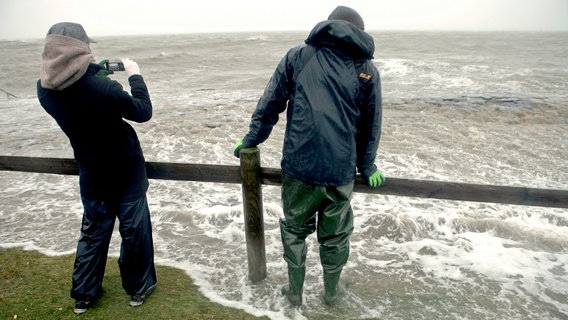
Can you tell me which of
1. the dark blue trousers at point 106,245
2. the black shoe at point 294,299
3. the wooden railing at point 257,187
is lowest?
the black shoe at point 294,299

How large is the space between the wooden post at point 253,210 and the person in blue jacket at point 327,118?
24 centimetres

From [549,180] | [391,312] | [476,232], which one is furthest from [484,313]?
[549,180]

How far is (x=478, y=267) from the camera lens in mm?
4465

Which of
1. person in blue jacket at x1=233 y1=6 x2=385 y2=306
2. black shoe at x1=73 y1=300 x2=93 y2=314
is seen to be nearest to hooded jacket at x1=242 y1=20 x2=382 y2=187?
person in blue jacket at x1=233 y1=6 x2=385 y2=306

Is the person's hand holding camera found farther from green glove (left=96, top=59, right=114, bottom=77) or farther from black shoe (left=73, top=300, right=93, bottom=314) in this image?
black shoe (left=73, top=300, right=93, bottom=314)

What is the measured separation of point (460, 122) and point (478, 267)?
28.1ft

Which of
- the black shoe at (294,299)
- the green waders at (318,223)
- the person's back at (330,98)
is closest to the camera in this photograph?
the person's back at (330,98)

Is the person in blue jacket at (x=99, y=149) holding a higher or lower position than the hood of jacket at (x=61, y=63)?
lower

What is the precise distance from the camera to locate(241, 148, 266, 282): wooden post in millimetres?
3270

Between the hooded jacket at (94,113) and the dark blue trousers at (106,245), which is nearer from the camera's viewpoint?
the hooded jacket at (94,113)

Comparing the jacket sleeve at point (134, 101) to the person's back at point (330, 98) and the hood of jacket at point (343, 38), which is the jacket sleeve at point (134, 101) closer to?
the person's back at point (330, 98)

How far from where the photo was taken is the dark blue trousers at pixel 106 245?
2997 mm

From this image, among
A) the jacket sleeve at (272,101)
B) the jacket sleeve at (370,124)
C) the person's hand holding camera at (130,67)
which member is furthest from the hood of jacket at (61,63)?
the jacket sleeve at (370,124)

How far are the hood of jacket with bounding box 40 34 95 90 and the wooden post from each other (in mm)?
1381
